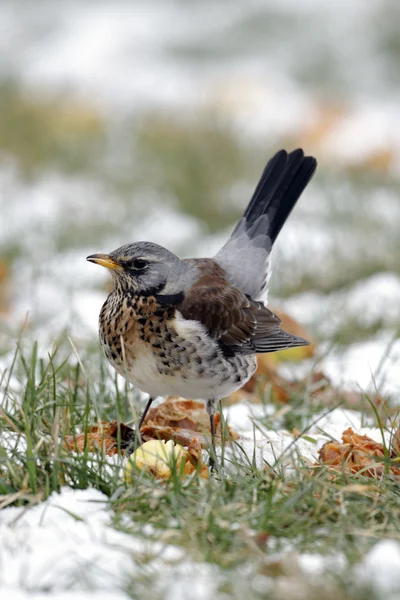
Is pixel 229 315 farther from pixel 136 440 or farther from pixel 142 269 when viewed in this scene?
pixel 136 440

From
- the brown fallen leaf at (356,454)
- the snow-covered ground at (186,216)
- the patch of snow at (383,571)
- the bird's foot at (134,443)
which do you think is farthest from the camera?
the brown fallen leaf at (356,454)

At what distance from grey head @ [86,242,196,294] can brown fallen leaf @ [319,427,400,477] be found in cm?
105

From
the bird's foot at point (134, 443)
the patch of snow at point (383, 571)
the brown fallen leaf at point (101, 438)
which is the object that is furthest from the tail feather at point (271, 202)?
the patch of snow at point (383, 571)

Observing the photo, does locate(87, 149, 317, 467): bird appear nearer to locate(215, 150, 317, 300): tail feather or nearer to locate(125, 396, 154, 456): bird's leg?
locate(125, 396, 154, 456): bird's leg

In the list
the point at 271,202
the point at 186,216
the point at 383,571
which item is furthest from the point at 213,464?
the point at 186,216

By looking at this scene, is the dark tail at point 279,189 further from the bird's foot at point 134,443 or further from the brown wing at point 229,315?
the bird's foot at point 134,443

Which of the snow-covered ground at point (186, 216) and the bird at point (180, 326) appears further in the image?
the bird at point (180, 326)

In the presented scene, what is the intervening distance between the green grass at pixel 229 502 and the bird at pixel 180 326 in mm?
538

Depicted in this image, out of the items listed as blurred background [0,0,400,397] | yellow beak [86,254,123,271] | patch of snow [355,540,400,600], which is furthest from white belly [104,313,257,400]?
patch of snow [355,540,400,600]

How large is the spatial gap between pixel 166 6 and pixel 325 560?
1577 cm

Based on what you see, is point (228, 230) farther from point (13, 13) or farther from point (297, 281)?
point (13, 13)

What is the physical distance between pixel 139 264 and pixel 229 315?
54 cm

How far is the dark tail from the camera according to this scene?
548 cm

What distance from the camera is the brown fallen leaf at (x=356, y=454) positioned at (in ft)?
11.9
